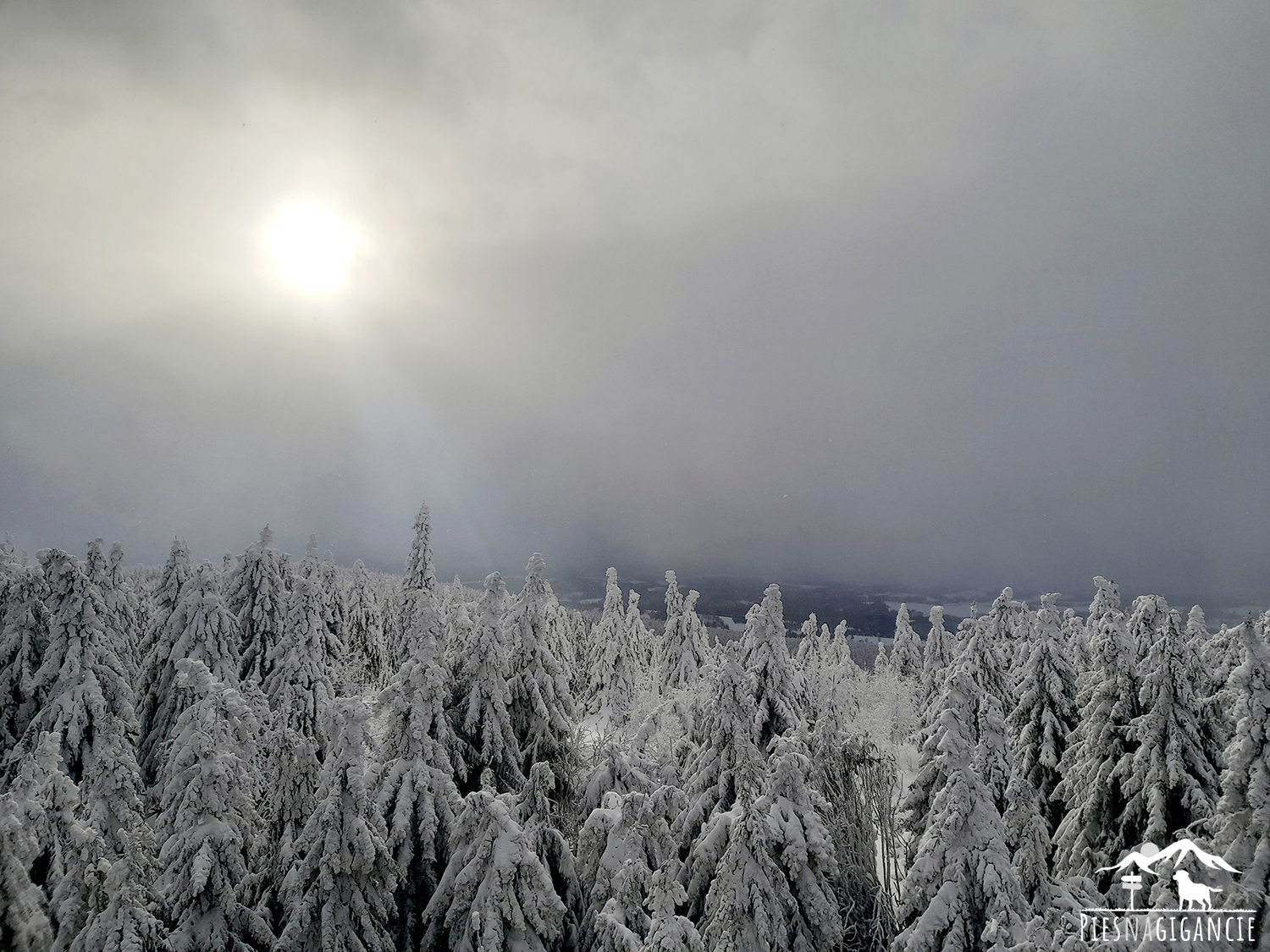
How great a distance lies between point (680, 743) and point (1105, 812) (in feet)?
36.0

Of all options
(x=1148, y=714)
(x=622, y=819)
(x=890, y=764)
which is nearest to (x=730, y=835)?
(x=622, y=819)

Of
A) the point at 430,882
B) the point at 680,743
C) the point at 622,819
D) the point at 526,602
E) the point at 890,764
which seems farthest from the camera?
the point at 890,764

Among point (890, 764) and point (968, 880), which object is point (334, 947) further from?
point (890, 764)

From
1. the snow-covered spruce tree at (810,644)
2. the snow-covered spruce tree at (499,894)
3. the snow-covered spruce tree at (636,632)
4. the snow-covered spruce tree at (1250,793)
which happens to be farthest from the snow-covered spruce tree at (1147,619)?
the snow-covered spruce tree at (810,644)

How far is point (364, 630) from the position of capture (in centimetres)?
5138

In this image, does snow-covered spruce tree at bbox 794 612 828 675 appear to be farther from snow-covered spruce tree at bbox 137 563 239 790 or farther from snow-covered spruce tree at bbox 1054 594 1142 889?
snow-covered spruce tree at bbox 137 563 239 790

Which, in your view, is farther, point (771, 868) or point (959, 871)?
point (771, 868)

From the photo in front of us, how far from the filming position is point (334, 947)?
10.3 metres

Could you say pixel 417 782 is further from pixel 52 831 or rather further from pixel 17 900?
pixel 17 900

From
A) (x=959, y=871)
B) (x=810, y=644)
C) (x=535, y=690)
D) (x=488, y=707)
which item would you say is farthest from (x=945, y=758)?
(x=810, y=644)

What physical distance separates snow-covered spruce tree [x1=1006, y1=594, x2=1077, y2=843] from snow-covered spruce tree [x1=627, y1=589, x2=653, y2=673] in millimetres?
35475

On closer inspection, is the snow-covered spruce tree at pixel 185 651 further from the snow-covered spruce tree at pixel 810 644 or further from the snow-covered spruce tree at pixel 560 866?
the snow-covered spruce tree at pixel 810 644

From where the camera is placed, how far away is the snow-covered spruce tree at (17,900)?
7.26 meters

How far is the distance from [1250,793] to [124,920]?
14.3m
